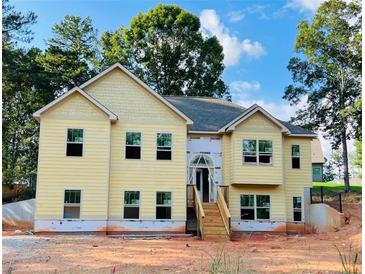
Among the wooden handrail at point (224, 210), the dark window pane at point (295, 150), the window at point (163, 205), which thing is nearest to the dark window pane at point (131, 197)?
the window at point (163, 205)

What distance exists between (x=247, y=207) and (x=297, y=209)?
3.09 meters

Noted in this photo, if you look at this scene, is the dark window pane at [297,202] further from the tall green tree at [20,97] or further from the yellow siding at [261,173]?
the tall green tree at [20,97]

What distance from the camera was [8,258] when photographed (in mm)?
10852

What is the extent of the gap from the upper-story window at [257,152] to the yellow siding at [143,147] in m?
3.30

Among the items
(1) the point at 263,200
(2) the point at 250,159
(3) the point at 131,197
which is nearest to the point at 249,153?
(2) the point at 250,159

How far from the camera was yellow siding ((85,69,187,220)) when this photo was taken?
19375 mm

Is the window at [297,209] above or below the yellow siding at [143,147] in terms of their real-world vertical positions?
below

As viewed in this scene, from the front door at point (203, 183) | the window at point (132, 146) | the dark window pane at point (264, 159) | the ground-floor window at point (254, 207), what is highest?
the window at point (132, 146)

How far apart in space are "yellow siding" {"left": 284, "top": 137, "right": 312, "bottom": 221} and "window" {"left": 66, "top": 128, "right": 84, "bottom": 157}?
1085cm

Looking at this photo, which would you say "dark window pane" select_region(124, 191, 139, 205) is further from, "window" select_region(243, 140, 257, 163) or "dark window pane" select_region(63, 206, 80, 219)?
"window" select_region(243, 140, 257, 163)

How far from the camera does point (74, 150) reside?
18.9 m

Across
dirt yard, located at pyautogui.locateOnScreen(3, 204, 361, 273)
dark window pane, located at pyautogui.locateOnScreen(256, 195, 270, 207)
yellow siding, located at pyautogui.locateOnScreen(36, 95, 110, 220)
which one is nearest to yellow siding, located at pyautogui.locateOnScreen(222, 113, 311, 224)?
dark window pane, located at pyautogui.locateOnScreen(256, 195, 270, 207)

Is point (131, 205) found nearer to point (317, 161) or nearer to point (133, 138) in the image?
point (133, 138)

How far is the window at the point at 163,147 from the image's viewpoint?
19.9m
